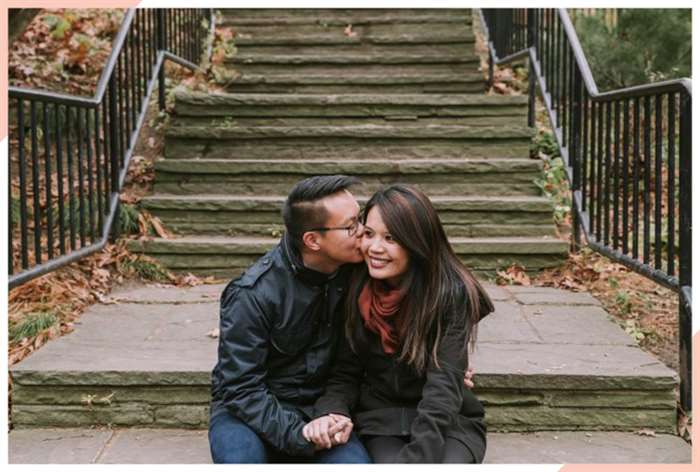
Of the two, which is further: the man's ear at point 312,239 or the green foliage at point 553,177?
the green foliage at point 553,177

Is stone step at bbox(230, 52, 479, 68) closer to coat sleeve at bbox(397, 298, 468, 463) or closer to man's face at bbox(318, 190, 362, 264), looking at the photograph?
man's face at bbox(318, 190, 362, 264)

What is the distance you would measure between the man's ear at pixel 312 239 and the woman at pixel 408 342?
151mm

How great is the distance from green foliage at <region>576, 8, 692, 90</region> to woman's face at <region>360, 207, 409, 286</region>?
5.63 m

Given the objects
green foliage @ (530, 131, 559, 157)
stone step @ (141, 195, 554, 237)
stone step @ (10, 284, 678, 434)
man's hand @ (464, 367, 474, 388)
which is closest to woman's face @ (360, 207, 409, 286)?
man's hand @ (464, 367, 474, 388)

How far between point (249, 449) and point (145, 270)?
2.45 metres

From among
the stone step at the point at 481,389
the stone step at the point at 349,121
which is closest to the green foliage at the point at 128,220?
the stone step at the point at 349,121

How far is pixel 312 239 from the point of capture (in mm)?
2484

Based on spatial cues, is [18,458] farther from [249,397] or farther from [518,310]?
[518,310]

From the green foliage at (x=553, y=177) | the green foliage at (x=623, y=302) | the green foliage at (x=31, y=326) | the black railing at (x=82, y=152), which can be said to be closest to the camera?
the green foliage at (x=31, y=326)

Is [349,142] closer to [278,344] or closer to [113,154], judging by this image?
[113,154]

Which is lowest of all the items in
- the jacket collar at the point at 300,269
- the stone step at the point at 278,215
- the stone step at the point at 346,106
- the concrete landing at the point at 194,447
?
the concrete landing at the point at 194,447

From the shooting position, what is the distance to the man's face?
2.47 m

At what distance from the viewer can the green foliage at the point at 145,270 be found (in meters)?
4.57

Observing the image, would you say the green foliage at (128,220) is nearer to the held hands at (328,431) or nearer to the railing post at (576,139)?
the railing post at (576,139)
